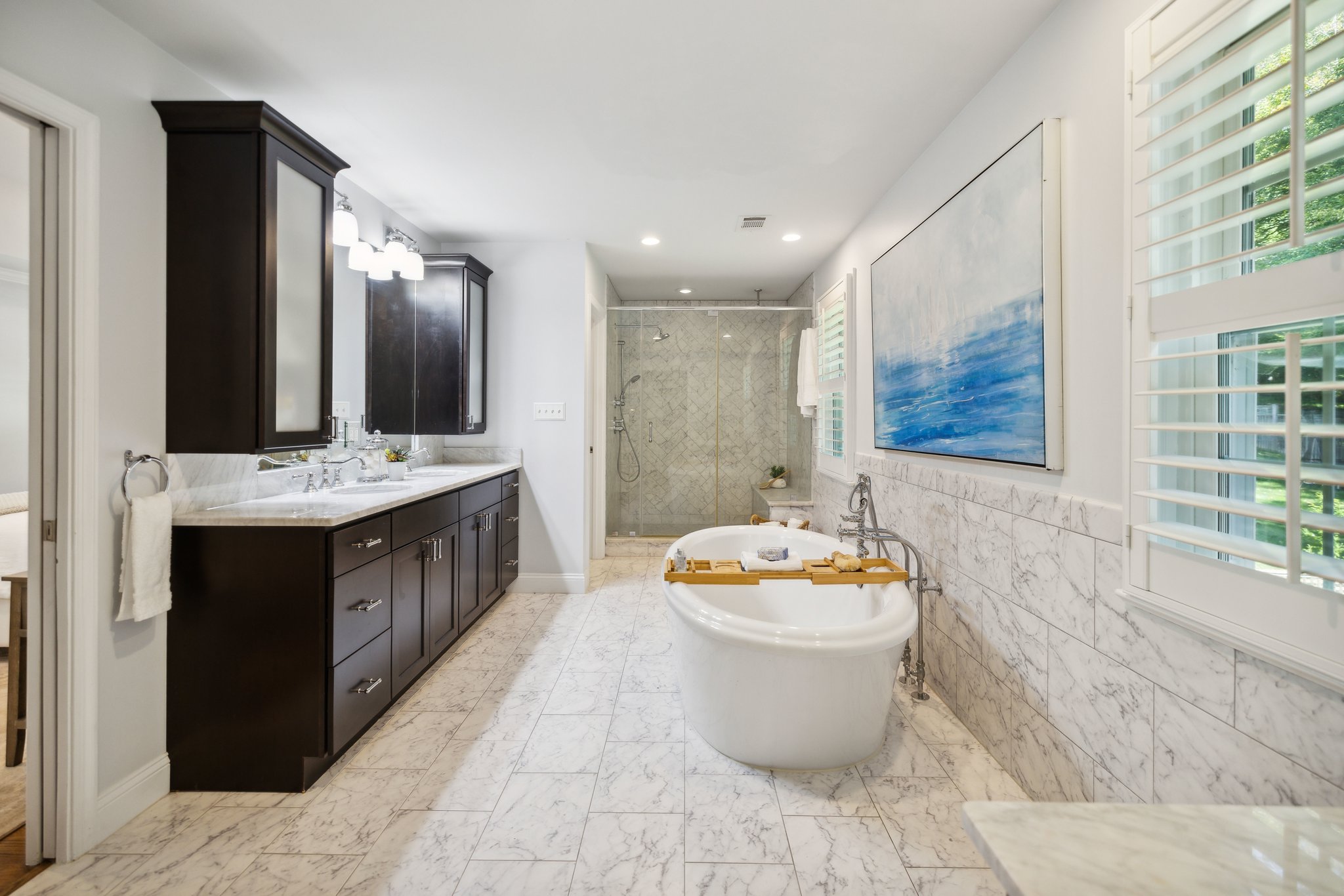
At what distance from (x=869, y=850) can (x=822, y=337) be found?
3.10 meters

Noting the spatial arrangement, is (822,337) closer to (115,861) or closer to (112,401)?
(112,401)

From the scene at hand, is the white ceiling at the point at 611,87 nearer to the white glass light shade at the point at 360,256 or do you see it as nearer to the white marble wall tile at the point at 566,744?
the white glass light shade at the point at 360,256

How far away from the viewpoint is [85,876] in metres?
1.43

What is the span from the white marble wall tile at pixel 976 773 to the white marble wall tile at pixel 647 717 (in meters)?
0.93

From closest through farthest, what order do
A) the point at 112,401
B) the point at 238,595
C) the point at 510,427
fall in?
1. the point at 112,401
2. the point at 238,595
3. the point at 510,427

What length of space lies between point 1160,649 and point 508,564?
328 cm

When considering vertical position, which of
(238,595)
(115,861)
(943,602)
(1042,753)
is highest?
(238,595)

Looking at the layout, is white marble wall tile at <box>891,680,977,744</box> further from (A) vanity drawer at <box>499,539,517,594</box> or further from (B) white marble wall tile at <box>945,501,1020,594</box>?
(A) vanity drawer at <box>499,539,517,594</box>

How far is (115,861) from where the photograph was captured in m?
1.48

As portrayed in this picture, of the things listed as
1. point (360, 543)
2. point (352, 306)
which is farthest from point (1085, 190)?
point (352, 306)

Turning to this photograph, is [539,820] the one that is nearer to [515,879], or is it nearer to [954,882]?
[515,879]

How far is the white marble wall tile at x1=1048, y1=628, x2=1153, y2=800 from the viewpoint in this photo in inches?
52.2

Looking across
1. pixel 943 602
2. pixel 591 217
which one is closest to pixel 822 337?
pixel 591 217

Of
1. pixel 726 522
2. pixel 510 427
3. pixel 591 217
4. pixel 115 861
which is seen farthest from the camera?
pixel 726 522
